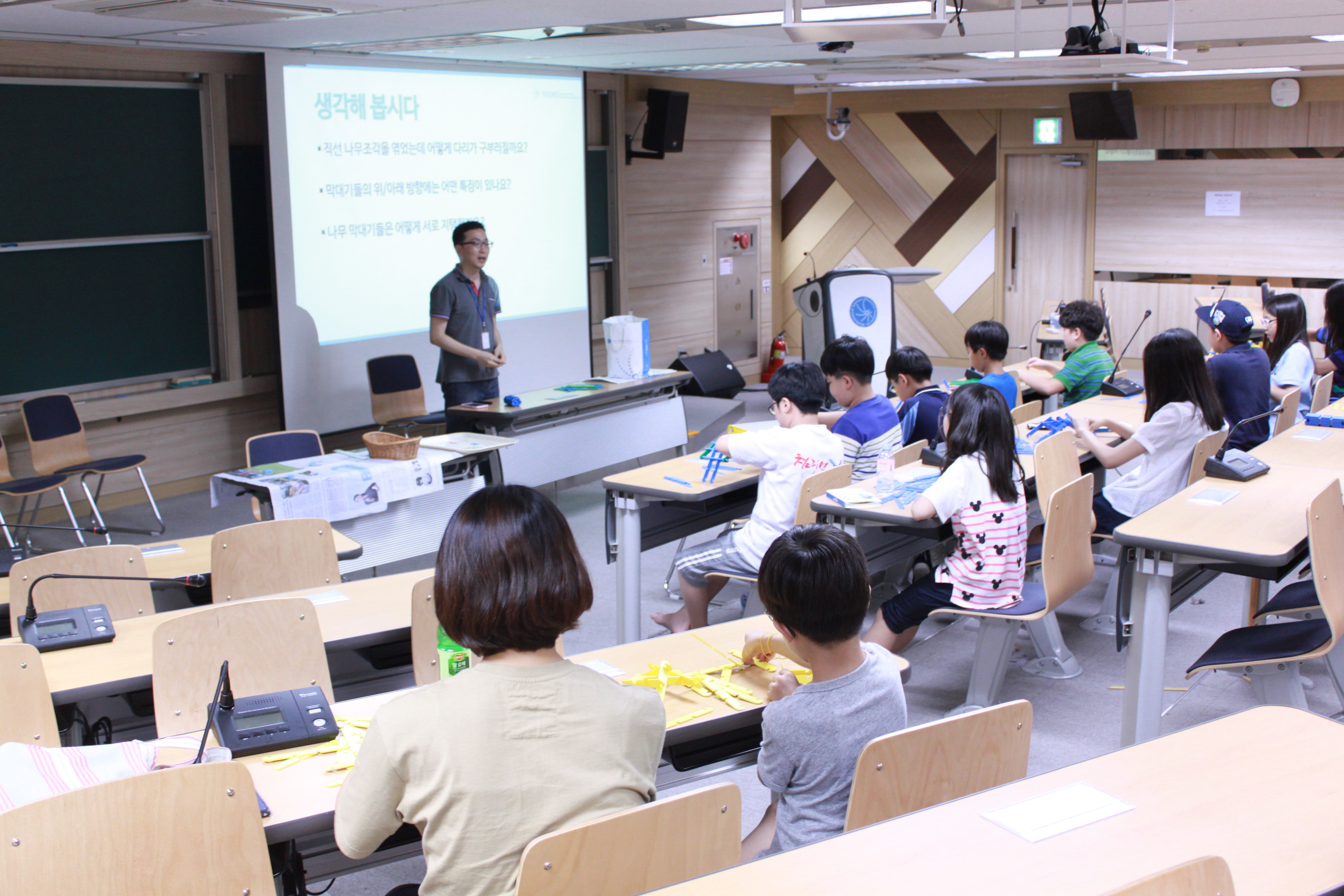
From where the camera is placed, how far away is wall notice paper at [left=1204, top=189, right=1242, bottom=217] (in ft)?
34.8

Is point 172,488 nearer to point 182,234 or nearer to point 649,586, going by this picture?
point 182,234

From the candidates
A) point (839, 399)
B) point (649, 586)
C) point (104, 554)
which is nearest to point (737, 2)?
point (839, 399)

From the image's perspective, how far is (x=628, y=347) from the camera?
732 centimetres

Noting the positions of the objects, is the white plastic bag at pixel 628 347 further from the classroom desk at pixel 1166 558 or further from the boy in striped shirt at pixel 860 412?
the classroom desk at pixel 1166 558

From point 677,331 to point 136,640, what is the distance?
7.58 metres

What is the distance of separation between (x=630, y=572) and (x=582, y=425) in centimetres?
254

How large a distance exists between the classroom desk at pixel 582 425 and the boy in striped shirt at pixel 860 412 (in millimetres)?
1907

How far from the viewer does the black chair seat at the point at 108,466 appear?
600 centimetres

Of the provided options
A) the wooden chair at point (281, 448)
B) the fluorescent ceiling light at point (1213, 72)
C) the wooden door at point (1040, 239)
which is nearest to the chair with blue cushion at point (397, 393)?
the wooden chair at point (281, 448)

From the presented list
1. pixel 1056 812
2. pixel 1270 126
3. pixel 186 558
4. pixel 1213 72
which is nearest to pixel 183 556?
pixel 186 558

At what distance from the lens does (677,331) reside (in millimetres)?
10234

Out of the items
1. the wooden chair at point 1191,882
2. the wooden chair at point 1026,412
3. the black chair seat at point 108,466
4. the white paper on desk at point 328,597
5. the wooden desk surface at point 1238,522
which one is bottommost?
the white paper on desk at point 328,597

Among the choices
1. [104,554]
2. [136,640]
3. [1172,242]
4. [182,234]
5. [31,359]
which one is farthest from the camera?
[1172,242]

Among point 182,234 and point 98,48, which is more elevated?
point 98,48
